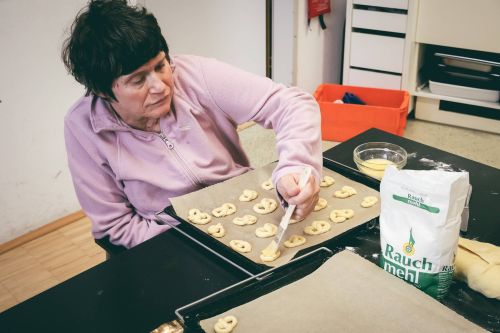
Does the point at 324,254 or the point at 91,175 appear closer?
the point at 324,254

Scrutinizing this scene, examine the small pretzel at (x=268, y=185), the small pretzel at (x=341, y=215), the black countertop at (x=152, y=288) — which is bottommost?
the black countertop at (x=152, y=288)

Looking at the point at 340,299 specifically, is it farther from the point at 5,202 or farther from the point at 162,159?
the point at 5,202

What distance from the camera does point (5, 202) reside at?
2.34 metres

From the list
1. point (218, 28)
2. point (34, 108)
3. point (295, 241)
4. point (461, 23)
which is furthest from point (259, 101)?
point (461, 23)

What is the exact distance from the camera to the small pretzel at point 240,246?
115 cm

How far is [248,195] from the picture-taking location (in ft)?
4.38

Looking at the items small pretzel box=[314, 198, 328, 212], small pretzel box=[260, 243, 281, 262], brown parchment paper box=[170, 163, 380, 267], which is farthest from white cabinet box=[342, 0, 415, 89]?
small pretzel box=[260, 243, 281, 262]

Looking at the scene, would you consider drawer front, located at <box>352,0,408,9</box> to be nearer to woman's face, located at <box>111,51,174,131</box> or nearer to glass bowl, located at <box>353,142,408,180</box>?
glass bowl, located at <box>353,142,408,180</box>

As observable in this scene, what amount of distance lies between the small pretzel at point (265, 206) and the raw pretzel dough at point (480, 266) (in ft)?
1.45

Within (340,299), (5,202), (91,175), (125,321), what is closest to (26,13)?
(5,202)

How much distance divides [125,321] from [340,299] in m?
0.39

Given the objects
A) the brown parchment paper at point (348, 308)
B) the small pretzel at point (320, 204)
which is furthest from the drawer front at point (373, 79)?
the brown parchment paper at point (348, 308)

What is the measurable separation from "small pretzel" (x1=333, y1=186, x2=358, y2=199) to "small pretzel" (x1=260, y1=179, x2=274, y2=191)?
0.16 meters

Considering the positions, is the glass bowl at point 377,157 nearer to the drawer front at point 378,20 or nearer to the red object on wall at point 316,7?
the drawer front at point 378,20
